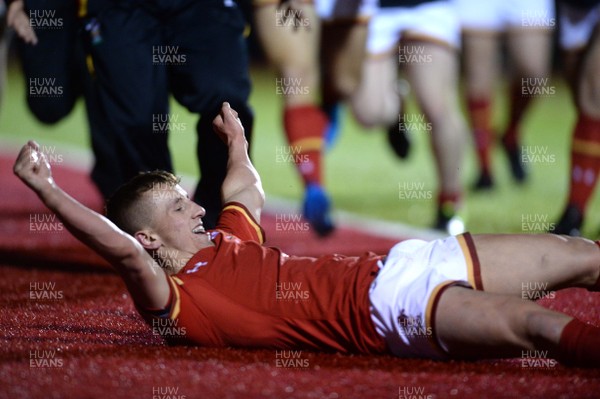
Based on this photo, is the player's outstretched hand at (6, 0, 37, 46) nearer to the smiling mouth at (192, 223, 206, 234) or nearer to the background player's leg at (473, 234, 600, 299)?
the smiling mouth at (192, 223, 206, 234)

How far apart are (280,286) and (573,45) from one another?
3264mm

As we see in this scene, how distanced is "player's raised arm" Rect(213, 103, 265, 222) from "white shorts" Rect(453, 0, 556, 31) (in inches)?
172

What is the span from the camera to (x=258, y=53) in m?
15.5

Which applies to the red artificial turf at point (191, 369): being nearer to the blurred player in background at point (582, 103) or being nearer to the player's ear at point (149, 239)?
the player's ear at point (149, 239)

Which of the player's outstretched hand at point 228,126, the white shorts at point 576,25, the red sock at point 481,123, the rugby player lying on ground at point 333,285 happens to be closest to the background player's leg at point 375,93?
the red sock at point 481,123

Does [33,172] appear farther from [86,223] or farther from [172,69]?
[172,69]

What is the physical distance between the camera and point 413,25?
6273 millimetres

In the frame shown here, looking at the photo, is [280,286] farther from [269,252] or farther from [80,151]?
[80,151]

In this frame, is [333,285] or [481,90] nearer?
[333,285]

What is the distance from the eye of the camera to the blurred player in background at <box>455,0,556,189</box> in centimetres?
773

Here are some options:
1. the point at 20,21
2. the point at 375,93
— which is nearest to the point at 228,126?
the point at 20,21

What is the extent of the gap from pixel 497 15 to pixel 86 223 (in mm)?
5562

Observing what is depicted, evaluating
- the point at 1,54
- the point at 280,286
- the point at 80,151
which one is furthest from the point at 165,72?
the point at 80,151

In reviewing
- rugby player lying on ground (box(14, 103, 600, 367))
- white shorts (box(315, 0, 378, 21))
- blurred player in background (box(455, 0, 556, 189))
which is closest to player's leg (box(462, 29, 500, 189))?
blurred player in background (box(455, 0, 556, 189))
